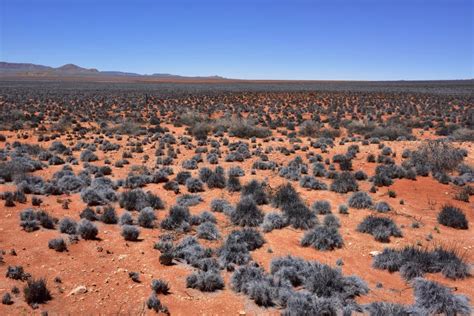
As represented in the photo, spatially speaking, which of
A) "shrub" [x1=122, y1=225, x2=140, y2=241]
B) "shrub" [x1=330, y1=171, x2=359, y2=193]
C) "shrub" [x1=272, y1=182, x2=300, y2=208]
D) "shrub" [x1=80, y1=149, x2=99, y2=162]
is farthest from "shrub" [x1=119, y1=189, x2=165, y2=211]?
"shrub" [x1=80, y1=149, x2=99, y2=162]

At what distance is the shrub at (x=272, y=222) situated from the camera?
9.78m

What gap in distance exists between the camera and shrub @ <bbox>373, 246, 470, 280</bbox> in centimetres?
744

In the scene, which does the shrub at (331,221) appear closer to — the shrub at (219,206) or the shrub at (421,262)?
the shrub at (421,262)

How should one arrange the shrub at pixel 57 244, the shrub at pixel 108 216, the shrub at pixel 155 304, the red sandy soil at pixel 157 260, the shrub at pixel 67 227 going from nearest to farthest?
the shrub at pixel 155 304 → the red sandy soil at pixel 157 260 → the shrub at pixel 57 244 → the shrub at pixel 67 227 → the shrub at pixel 108 216

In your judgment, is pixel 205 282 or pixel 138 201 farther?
pixel 138 201

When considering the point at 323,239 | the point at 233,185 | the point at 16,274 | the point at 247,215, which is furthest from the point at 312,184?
the point at 16,274

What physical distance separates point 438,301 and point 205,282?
13.2 ft

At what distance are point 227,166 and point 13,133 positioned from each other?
1635 cm

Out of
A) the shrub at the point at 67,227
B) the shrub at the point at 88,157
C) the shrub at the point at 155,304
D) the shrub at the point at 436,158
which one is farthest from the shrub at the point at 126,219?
the shrub at the point at 436,158

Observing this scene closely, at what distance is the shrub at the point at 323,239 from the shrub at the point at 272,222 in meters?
1.05

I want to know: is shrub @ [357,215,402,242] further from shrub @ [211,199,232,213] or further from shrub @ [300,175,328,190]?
shrub @ [211,199,232,213]

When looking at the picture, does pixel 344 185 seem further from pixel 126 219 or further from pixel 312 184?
pixel 126 219

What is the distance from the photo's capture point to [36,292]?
20.3 ft

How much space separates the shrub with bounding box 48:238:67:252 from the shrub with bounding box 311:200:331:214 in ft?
22.1
